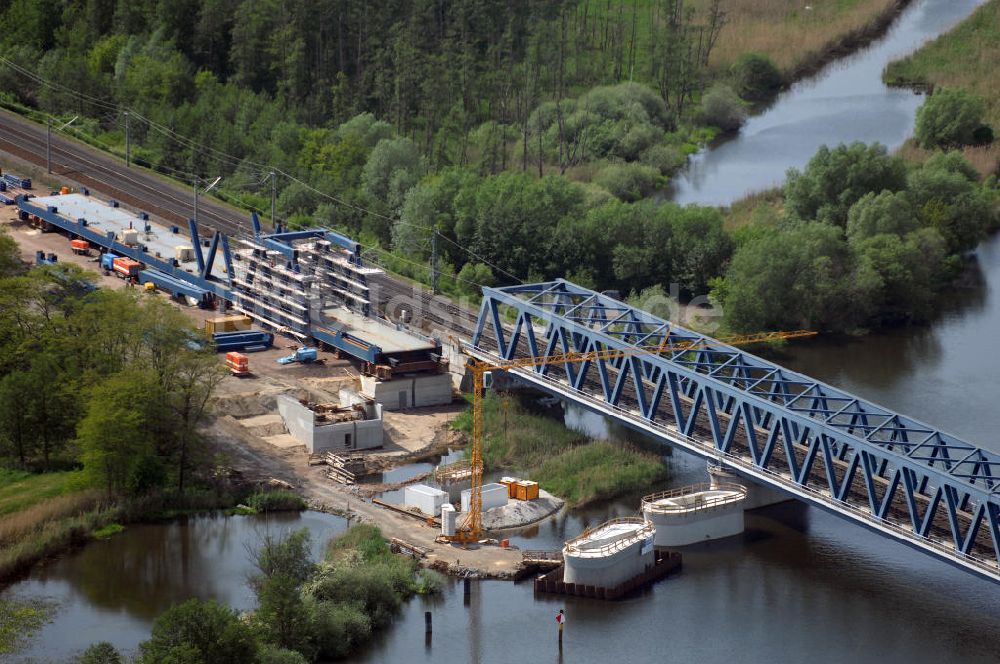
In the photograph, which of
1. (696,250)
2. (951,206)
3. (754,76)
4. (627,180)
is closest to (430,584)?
(696,250)

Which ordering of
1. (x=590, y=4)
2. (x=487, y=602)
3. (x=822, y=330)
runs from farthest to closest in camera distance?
(x=590, y=4) → (x=822, y=330) → (x=487, y=602)

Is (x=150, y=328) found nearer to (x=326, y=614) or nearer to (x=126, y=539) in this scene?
(x=126, y=539)

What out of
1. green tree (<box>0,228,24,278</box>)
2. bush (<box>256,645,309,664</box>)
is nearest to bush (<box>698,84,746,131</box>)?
green tree (<box>0,228,24,278</box>)

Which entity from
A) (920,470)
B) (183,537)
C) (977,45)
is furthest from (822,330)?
(977,45)

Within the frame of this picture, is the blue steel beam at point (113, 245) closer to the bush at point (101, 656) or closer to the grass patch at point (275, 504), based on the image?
the grass patch at point (275, 504)

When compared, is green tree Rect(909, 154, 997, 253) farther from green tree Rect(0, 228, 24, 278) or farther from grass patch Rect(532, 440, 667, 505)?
green tree Rect(0, 228, 24, 278)
